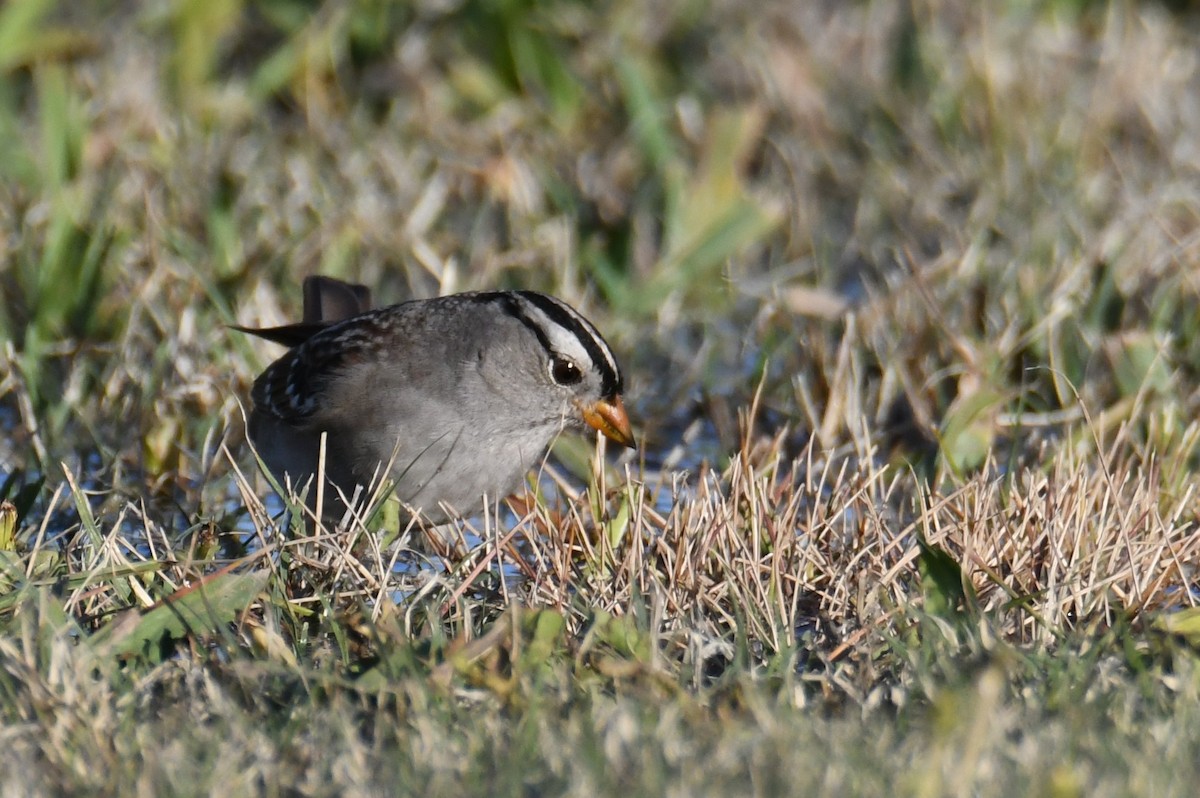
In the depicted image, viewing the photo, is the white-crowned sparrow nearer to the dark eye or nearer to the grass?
the dark eye

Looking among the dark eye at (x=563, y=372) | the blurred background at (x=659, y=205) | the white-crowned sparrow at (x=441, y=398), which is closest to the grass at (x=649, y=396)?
the blurred background at (x=659, y=205)

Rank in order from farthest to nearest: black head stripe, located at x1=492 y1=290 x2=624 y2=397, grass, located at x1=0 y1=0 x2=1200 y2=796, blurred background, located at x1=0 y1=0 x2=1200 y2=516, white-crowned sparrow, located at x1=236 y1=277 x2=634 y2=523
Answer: blurred background, located at x1=0 y1=0 x2=1200 y2=516 → black head stripe, located at x1=492 y1=290 x2=624 y2=397 → white-crowned sparrow, located at x1=236 y1=277 x2=634 y2=523 → grass, located at x1=0 y1=0 x2=1200 y2=796

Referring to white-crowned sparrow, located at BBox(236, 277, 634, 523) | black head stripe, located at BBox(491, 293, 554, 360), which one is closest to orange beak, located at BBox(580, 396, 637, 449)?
white-crowned sparrow, located at BBox(236, 277, 634, 523)

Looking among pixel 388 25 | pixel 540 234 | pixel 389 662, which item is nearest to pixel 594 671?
pixel 389 662

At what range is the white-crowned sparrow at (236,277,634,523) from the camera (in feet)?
15.2

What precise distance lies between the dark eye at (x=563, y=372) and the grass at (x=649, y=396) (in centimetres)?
26

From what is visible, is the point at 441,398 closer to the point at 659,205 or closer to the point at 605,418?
the point at 605,418

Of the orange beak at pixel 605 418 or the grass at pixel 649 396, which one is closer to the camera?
the grass at pixel 649 396

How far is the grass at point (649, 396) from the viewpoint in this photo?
9.99ft

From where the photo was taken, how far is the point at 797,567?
12.7 ft

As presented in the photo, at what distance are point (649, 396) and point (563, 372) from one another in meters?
0.97

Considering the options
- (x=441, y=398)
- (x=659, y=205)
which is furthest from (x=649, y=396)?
(x=659, y=205)

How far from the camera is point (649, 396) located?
583 cm

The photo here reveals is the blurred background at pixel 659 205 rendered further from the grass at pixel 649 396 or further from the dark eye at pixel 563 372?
the dark eye at pixel 563 372
